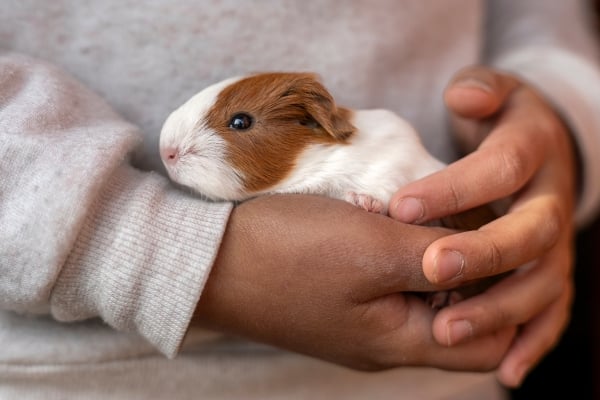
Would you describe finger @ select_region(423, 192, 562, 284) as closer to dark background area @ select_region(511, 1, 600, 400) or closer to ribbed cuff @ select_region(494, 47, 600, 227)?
ribbed cuff @ select_region(494, 47, 600, 227)

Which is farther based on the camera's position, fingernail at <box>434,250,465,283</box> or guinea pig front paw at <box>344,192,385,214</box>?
guinea pig front paw at <box>344,192,385,214</box>

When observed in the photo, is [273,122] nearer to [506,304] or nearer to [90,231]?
[90,231]

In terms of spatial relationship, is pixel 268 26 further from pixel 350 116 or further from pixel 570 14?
pixel 570 14

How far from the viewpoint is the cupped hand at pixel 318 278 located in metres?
0.81

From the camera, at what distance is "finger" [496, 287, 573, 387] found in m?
1.04

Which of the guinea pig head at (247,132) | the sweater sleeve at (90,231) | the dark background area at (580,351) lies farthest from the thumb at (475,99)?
the dark background area at (580,351)

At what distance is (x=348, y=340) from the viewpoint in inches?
33.5

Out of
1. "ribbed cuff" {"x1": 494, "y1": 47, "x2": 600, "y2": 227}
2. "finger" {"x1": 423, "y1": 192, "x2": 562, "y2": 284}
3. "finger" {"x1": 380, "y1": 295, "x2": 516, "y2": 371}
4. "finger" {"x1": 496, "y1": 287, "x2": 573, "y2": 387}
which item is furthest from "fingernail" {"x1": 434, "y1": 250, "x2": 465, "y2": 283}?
"ribbed cuff" {"x1": 494, "y1": 47, "x2": 600, "y2": 227}

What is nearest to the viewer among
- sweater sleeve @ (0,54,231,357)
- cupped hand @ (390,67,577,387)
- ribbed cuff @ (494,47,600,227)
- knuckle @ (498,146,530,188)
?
sweater sleeve @ (0,54,231,357)

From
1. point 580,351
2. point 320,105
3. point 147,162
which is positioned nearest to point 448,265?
point 320,105

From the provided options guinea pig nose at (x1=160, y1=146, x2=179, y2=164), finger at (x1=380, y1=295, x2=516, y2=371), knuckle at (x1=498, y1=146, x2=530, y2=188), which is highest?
knuckle at (x1=498, y1=146, x2=530, y2=188)

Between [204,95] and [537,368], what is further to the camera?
[537,368]

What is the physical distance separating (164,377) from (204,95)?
46 centimetres

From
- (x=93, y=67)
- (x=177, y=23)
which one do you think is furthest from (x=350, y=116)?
(x=93, y=67)
